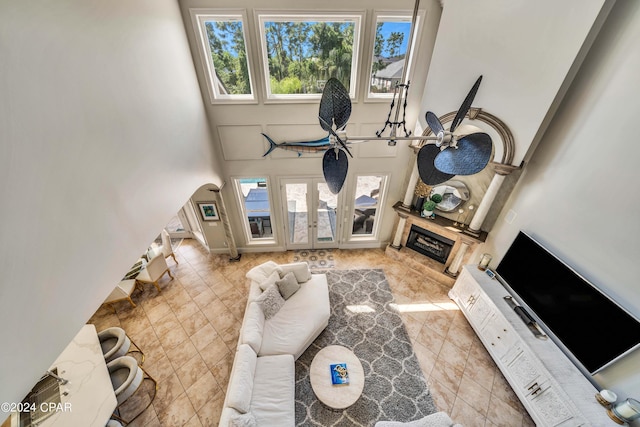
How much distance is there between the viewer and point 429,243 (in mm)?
5102

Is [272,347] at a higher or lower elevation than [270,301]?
lower

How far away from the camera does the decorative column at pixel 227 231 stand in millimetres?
4887

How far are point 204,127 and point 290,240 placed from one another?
310cm

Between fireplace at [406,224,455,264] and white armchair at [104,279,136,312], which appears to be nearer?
white armchair at [104,279,136,312]

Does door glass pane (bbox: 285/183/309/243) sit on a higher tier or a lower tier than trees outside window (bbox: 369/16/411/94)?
lower

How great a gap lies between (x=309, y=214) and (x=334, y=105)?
415cm

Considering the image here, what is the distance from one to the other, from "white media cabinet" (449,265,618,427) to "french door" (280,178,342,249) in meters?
2.98

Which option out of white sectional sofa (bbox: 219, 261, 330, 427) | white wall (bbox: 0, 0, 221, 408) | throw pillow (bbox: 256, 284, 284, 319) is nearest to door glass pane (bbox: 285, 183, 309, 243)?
white sectional sofa (bbox: 219, 261, 330, 427)

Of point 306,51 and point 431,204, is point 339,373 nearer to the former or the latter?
point 431,204

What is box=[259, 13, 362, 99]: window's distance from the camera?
142 inches

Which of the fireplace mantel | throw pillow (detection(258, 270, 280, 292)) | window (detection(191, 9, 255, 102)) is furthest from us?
the fireplace mantel

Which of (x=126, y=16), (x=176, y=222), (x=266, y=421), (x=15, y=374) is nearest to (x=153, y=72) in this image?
(x=126, y=16)

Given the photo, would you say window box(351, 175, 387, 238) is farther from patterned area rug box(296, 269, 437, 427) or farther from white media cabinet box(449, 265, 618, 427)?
white media cabinet box(449, 265, 618, 427)

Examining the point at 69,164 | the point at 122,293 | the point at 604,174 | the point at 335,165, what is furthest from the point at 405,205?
the point at 122,293
